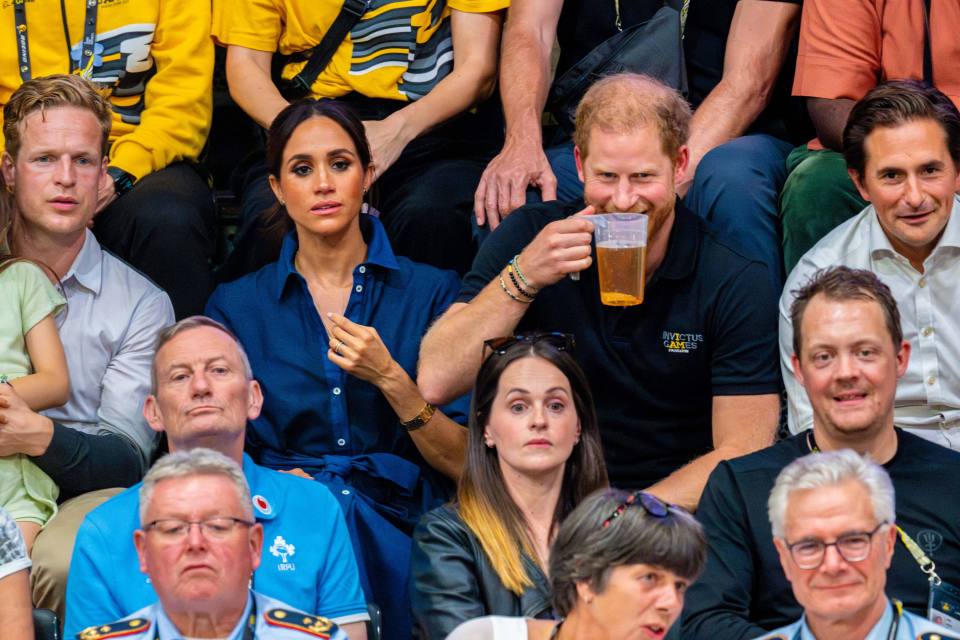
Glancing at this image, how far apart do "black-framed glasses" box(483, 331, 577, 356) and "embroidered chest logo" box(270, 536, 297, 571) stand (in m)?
0.69

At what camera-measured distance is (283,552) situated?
3.78 meters

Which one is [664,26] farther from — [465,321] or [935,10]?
[465,321]

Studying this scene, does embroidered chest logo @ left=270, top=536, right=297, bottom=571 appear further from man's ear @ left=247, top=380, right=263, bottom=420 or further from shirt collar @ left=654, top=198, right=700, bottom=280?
shirt collar @ left=654, top=198, right=700, bottom=280

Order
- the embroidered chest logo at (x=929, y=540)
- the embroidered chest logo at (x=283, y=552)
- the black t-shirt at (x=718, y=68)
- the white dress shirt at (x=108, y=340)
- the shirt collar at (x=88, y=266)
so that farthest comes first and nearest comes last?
the black t-shirt at (x=718, y=68) → the shirt collar at (x=88, y=266) → the white dress shirt at (x=108, y=340) → the embroidered chest logo at (x=283, y=552) → the embroidered chest logo at (x=929, y=540)

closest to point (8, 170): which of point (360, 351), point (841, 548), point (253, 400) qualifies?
point (253, 400)

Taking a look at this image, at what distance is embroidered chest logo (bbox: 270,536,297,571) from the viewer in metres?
3.76

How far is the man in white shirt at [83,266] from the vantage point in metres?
4.41

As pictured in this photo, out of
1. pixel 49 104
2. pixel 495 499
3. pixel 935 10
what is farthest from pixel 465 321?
pixel 935 10

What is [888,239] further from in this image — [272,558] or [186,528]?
[186,528]

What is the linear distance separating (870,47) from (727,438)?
4.52 ft

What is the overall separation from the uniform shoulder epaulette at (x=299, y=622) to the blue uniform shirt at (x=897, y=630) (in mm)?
900

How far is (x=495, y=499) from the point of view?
3.83m

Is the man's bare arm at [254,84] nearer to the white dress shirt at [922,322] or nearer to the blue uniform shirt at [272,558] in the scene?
the blue uniform shirt at [272,558]

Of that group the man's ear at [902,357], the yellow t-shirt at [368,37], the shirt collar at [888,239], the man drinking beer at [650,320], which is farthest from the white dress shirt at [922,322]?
the yellow t-shirt at [368,37]
